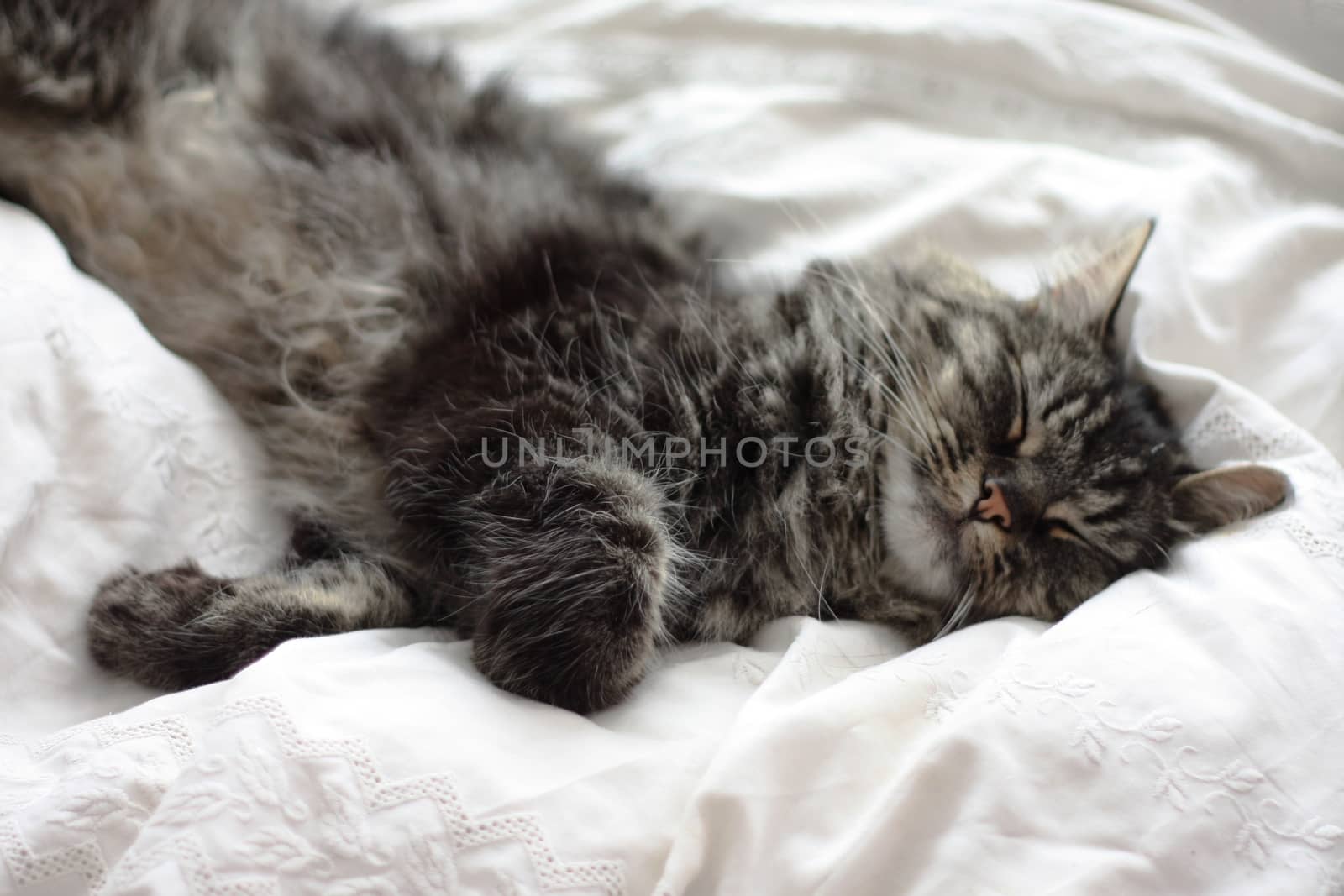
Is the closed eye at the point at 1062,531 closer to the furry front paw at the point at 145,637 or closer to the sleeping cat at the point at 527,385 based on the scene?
the sleeping cat at the point at 527,385

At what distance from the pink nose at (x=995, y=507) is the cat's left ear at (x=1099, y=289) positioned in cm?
42

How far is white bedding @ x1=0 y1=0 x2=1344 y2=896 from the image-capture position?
3.00 feet

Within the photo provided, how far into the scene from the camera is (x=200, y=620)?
122cm

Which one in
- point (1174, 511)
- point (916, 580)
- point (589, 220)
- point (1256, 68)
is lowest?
point (916, 580)

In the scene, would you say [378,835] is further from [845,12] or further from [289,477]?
[845,12]

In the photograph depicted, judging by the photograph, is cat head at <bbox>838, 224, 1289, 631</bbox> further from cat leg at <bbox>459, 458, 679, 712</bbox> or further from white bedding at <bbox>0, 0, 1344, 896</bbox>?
cat leg at <bbox>459, 458, 679, 712</bbox>

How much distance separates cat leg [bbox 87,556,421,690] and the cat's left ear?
4.24 ft

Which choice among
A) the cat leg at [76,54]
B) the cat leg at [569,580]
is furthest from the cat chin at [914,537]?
the cat leg at [76,54]

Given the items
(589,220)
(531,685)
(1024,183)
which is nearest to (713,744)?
(531,685)

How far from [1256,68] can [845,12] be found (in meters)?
0.85

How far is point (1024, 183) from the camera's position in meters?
1.81

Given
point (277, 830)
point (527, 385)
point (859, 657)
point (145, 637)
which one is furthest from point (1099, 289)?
point (145, 637)

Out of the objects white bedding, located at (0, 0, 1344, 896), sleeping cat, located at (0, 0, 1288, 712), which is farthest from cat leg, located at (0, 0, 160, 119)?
white bedding, located at (0, 0, 1344, 896)

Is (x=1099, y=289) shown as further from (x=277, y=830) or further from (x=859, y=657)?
(x=277, y=830)
